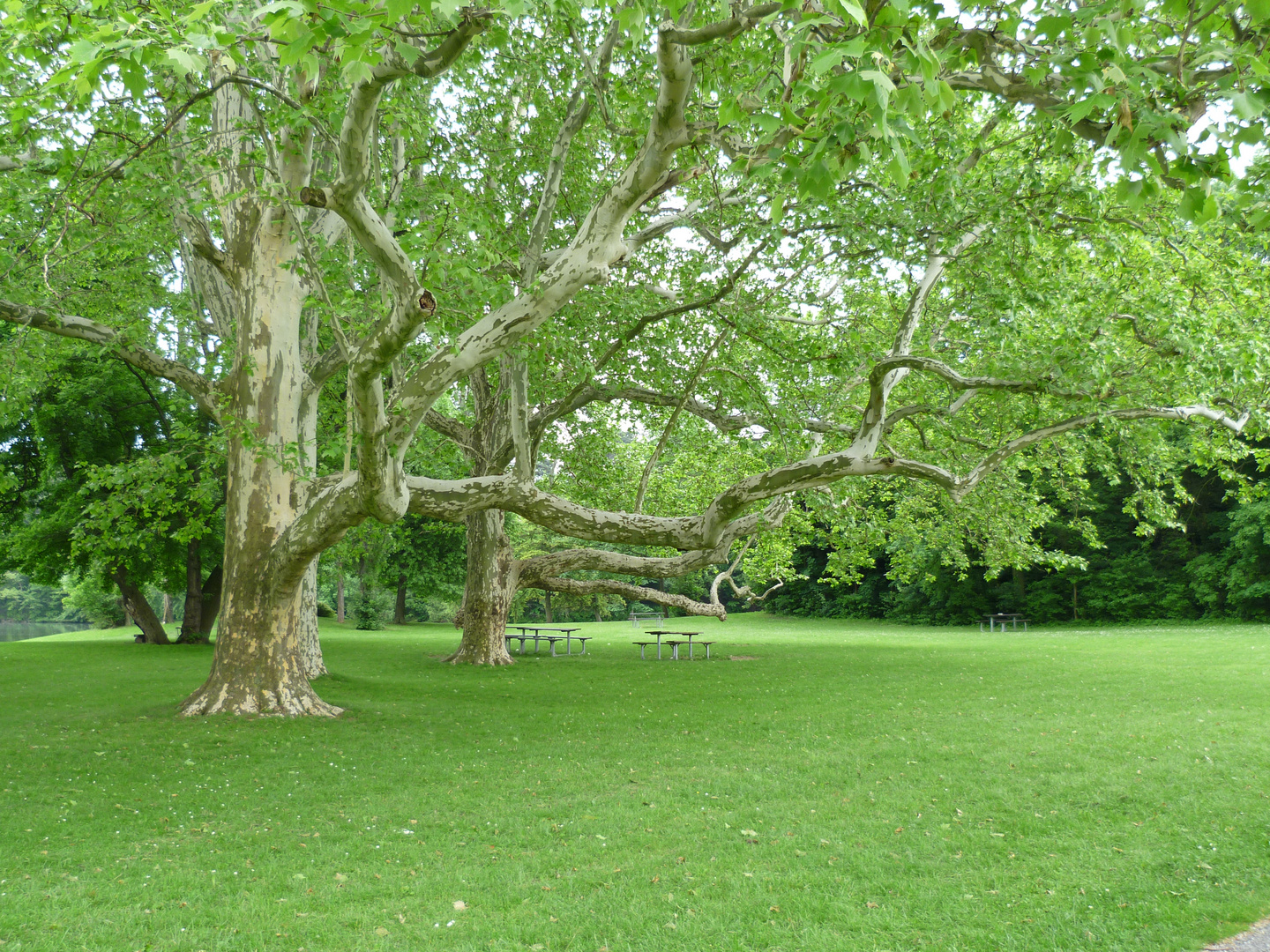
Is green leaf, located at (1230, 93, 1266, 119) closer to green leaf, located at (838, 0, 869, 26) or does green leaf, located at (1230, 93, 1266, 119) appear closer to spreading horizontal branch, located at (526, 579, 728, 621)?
green leaf, located at (838, 0, 869, 26)

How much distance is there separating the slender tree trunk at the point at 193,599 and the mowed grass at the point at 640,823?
11586 mm

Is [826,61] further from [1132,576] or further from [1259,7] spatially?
[1132,576]

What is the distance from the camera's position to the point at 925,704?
41.9 feet

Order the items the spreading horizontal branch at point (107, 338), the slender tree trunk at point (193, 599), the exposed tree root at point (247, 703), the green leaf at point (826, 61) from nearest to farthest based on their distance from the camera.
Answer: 1. the green leaf at point (826, 61)
2. the spreading horizontal branch at point (107, 338)
3. the exposed tree root at point (247, 703)
4. the slender tree trunk at point (193, 599)

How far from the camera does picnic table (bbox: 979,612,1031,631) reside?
129 feet

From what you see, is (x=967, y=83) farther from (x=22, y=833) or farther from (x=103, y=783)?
(x=103, y=783)

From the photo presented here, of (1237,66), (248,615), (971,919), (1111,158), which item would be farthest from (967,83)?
(248,615)

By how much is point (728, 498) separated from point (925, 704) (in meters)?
5.14

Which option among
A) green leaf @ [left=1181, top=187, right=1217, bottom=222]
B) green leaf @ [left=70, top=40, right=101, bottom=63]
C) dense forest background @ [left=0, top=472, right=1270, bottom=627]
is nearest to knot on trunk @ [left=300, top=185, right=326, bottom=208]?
green leaf @ [left=70, top=40, right=101, bottom=63]

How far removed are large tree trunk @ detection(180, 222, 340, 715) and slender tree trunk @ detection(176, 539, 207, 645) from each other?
15281 mm

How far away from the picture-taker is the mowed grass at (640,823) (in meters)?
4.43

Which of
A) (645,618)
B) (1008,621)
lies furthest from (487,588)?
(645,618)

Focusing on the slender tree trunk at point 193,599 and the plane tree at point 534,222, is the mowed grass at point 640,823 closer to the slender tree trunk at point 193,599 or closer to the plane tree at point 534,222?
the plane tree at point 534,222

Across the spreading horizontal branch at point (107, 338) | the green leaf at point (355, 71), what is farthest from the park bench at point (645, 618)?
the green leaf at point (355, 71)
